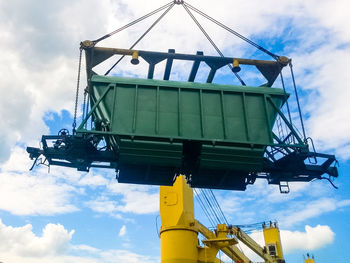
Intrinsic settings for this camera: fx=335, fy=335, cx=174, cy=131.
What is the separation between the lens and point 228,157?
9.73 metres

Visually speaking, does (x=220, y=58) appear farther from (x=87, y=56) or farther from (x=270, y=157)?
(x=87, y=56)

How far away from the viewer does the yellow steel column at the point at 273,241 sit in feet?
80.0

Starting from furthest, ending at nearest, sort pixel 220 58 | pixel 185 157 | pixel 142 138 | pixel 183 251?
pixel 183 251 → pixel 220 58 → pixel 185 157 → pixel 142 138

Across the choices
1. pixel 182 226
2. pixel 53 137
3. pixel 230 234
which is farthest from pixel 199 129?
pixel 230 234

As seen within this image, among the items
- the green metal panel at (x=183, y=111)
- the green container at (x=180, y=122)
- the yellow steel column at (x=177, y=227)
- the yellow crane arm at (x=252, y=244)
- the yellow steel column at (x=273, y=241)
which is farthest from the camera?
the yellow steel column at (x=273, y=241)

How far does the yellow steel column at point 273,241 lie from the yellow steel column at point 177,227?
10.5 meters

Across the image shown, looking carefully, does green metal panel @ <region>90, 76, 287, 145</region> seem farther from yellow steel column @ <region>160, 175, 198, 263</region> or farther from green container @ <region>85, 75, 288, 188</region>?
yellow steel column @ <region>160, 175, 198, 263</region>

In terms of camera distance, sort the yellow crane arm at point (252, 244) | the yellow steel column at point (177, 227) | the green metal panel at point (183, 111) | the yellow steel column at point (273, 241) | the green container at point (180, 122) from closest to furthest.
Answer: the green container at point (180, 122), the green metal panel at point (183, 111), the yellow steel column at point (177, 227), the yellow crane arm at point (252, 244), the yellow steel column at point (273, 241)

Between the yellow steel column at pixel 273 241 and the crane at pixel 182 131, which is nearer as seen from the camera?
the crane at pixel 182 131

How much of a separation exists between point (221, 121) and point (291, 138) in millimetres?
2420

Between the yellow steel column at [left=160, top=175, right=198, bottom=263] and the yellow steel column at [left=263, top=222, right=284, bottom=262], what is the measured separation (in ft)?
34.6

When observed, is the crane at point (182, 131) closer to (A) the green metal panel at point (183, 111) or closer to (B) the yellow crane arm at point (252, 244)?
(A) the green metal panel at point (183, 111)

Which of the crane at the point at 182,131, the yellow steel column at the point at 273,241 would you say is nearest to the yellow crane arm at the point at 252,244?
the yellow steel column at the point at 273,241

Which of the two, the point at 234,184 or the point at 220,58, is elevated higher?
the point at 220,58
